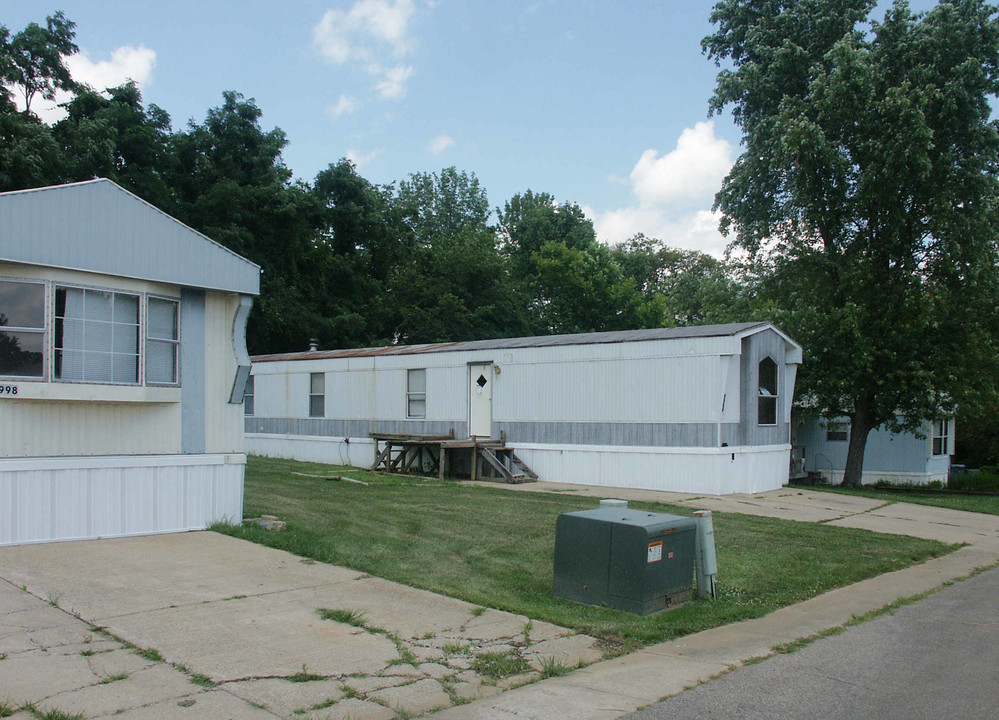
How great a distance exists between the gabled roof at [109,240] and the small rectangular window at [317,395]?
42.3ft

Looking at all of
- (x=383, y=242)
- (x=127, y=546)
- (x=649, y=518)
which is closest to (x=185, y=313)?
(x=127, y=546)

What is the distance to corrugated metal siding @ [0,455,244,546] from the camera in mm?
9195

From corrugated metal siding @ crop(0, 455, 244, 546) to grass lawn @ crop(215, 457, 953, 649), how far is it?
50cm

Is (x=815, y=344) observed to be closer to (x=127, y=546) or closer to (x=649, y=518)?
(x=649, y=518)

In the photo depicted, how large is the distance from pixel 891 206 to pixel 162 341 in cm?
1916

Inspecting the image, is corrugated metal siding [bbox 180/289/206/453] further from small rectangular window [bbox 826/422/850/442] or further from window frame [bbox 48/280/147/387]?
small rectangular window [bbox 826/422/850/442]

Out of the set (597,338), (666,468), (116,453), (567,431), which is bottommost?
(666,468)

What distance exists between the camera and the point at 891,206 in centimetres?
2239

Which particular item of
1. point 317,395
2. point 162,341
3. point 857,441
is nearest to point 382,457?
point 317,395

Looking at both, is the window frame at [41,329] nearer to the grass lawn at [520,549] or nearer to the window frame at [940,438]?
the grass lawn at [520,549]

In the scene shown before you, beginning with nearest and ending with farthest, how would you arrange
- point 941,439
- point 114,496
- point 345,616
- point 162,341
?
point 345,616 → point 114,496 → point 162,341 → point 941,439

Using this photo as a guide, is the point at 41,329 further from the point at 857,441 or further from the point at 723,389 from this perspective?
the point at 857,441

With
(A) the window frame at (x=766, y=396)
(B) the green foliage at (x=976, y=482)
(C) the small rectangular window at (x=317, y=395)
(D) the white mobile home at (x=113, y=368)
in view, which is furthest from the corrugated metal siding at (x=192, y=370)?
(B) the green foliage at (x=976, y=482)

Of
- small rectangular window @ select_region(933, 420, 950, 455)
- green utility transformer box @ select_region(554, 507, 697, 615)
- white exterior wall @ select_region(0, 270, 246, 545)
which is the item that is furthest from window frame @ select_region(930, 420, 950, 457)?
white exterior wall @ select_region(0, 270, 246, 545)
